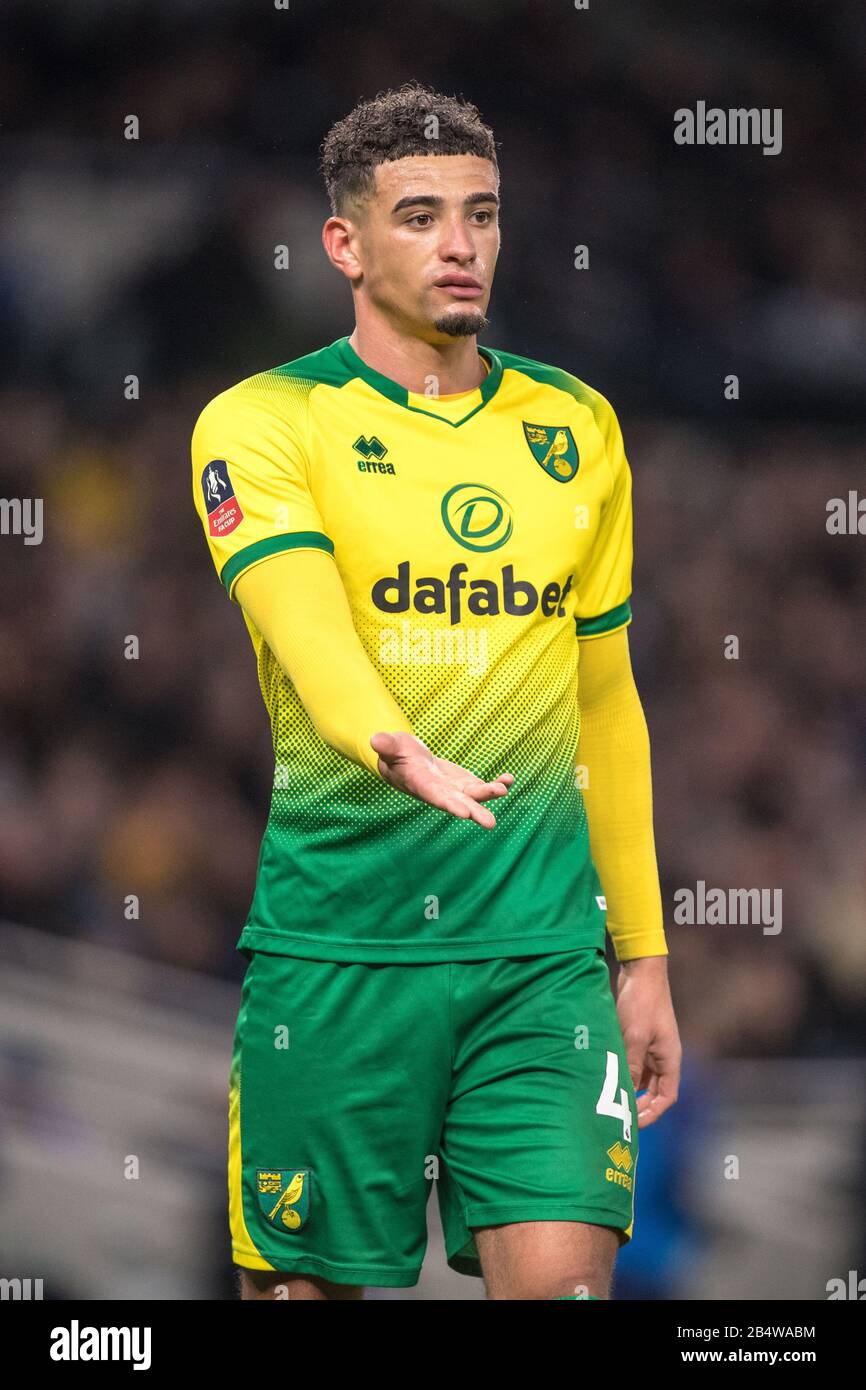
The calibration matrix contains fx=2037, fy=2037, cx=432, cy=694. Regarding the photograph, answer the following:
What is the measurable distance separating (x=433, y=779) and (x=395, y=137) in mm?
1267

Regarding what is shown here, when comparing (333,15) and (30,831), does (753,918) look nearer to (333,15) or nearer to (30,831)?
(30,831)

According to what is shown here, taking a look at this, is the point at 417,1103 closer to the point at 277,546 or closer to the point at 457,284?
the point at 277,546

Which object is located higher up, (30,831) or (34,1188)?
(30,831)

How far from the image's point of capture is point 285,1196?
3363 millimetres

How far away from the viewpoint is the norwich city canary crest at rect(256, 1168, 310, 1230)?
3.35 meters

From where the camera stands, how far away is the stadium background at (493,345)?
16.4 feet

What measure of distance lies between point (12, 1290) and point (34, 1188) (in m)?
0.50

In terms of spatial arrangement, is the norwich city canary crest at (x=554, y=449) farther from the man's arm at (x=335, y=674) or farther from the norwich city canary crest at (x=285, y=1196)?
the norwich city canary crest at (x=285, y=1196)

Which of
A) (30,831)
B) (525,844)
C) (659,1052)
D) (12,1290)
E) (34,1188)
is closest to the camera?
(525,844)

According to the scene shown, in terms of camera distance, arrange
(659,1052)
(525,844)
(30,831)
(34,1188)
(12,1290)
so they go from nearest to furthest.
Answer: (525,844) → (659,1052) → (12,1290) → (34,1188) → (30,831)

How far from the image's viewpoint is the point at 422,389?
3.56 m

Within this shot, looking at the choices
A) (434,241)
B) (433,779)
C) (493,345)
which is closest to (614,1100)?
(433,779)

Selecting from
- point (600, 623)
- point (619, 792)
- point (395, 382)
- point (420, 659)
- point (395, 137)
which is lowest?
point (619, 792)
